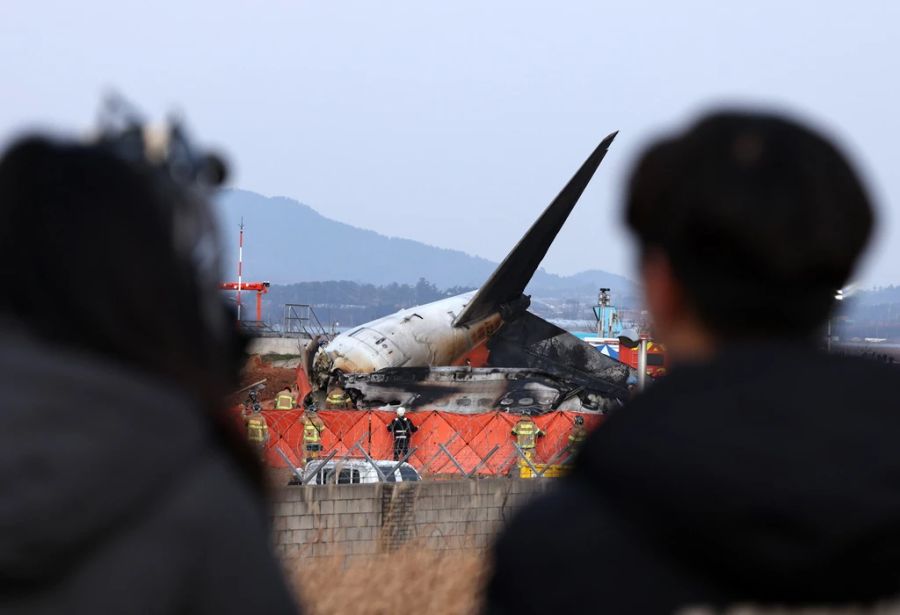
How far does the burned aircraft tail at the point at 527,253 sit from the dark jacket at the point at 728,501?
36.8m

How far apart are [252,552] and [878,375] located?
1.24 meters

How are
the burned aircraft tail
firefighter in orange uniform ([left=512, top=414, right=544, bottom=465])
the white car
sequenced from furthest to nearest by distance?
the burned aircraft tail < firefighter in orange uniform ([left=512, top=414, right=544, bottom=465]) < the white car

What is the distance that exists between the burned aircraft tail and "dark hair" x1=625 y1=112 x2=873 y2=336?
3656cm

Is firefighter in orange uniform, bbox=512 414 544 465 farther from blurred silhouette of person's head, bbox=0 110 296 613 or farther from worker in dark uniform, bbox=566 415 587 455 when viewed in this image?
blurred silhouette of person's head, bbox=0 110 296 613

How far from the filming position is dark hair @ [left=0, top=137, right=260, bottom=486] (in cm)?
231

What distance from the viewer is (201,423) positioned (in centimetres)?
227

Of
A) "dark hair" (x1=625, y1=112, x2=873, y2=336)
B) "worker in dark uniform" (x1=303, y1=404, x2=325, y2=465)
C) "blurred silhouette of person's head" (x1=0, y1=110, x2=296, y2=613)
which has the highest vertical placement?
"dark hair" (x1=625, y1=112, x2=873, y2=336)

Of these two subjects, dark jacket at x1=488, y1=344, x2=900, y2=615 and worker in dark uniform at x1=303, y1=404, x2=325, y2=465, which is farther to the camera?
worker in dark uniform at x1=303, y1=404, x2=325, y2=465

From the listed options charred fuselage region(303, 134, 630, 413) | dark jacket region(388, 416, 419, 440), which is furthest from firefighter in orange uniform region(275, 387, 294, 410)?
dark jacket region(388, 416, 419, 440)

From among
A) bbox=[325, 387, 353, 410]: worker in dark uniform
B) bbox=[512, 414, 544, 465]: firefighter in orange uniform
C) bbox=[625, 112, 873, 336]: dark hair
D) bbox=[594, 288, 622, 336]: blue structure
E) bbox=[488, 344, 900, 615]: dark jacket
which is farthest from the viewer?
bbox=[594, 288, 622, 336]: blue structure

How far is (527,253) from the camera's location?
40188 millimetres

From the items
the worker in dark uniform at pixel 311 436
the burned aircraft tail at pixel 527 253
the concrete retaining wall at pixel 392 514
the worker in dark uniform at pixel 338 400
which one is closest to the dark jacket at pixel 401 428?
the worker in dark uniform at pixel 311 436

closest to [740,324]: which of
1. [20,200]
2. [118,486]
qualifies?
[118,486]

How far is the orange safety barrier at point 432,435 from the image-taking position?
25000 mm
